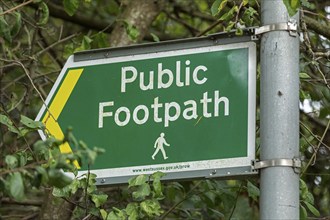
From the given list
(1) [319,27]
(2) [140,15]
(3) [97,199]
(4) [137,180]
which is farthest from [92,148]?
(2) [140,15]

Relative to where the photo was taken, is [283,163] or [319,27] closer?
[283,163]

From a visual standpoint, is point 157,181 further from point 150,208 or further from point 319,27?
point 319,27

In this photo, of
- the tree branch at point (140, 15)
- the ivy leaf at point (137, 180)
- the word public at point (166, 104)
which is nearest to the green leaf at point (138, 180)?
the ivy leaf at point (137, 180)

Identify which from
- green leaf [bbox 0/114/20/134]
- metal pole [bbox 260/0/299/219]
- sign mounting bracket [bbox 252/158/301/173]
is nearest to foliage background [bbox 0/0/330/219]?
green leaf [bbox 0/114/20/134]

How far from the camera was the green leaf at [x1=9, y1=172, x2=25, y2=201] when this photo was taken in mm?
2211

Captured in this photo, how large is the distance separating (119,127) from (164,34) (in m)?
2.97

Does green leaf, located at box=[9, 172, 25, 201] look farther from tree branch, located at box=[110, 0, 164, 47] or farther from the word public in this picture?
tree branch, located at box=[110, 0, 164, 47]

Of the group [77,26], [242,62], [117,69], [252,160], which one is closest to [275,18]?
[242,62]

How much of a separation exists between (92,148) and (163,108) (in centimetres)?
26

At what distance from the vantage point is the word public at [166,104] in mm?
2730

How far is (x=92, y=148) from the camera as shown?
2859mm

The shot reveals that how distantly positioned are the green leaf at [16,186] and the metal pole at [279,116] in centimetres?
64

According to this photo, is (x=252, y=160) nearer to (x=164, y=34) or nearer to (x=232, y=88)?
(x=232, y=88)

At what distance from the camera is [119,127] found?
9.40 feet
